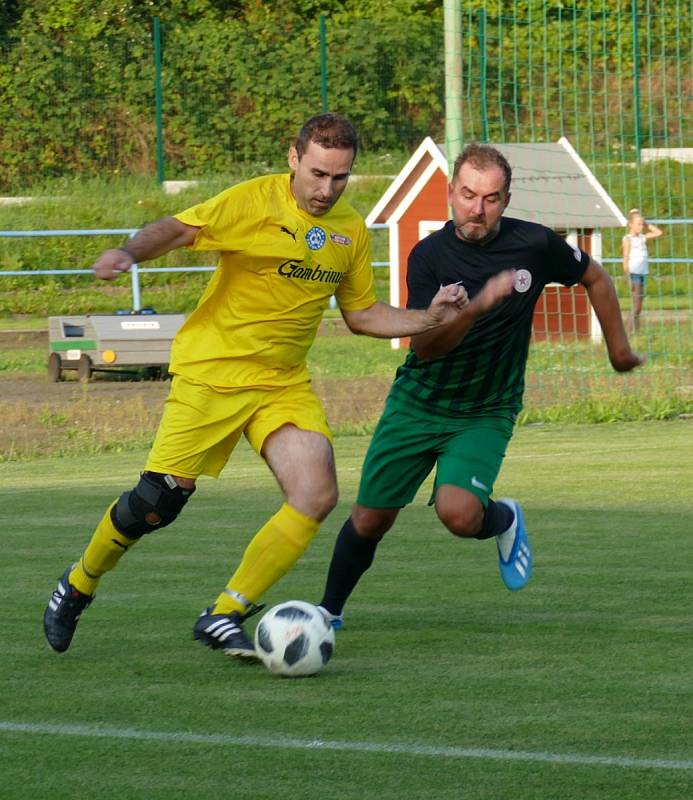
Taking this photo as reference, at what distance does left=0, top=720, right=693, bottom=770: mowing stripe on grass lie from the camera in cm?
469

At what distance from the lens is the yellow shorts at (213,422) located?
6.28 metres

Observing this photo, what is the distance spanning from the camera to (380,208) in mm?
26047

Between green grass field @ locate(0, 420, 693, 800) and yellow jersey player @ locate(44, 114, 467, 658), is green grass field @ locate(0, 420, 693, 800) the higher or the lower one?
the lower one

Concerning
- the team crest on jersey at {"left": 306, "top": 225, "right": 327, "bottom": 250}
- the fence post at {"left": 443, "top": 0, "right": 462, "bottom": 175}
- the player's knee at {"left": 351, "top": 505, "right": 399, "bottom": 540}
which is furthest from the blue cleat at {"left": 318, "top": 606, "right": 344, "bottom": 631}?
the fence post at {"left": 443, "top": 0, "right": 462, "bottom": 175}

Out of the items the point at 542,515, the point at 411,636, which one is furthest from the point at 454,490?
the point at 542,515

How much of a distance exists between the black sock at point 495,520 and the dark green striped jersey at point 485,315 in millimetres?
379

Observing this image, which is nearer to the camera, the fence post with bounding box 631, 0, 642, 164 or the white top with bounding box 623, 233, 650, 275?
the fence post with bounding box 631, 0, 642, 164

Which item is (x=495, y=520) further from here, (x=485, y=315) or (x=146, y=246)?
(x=146, y=246)

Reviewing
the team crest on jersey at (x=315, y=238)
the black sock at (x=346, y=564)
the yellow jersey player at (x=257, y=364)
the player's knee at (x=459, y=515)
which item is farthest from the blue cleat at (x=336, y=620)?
the team crest on jersey at (x=315, y=238)

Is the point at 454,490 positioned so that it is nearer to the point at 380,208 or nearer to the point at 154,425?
the point at 154,425

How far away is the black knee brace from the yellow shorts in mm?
51

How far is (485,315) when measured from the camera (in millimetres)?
6508

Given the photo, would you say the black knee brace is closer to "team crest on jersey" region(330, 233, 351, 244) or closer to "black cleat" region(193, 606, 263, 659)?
"black cleat" region(193, 606, 263, 659)

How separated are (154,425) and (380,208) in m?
11.8
